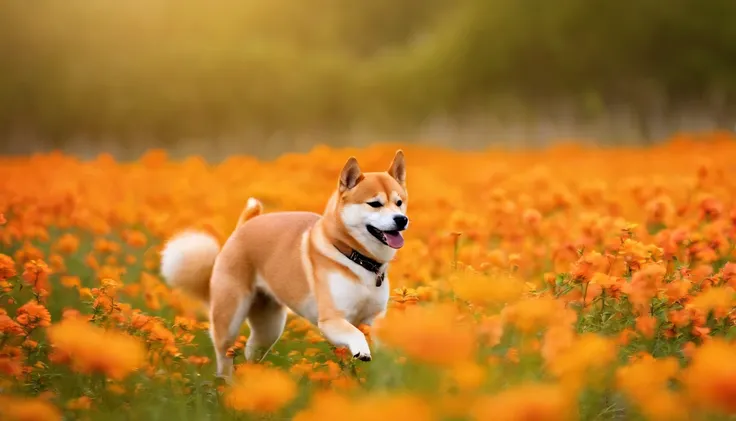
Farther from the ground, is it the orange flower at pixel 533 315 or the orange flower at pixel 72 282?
the orange flower at pixel 72 282

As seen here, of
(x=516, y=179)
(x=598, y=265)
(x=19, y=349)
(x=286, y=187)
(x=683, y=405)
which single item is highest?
(x=516, y=179)

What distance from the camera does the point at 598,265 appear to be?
13.3ft

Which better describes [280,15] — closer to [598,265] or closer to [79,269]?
[79,269]

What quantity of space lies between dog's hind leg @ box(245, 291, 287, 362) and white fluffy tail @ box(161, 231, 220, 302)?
401 millimetres

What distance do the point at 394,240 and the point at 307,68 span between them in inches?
772

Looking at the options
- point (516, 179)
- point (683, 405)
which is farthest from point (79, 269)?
point (683, 405)

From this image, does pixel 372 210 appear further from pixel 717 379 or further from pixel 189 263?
pixel 717 379

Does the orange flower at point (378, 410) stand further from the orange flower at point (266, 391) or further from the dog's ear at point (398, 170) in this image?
the dog's ear at point (398, 170)

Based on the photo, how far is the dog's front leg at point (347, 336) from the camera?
4.07 metres

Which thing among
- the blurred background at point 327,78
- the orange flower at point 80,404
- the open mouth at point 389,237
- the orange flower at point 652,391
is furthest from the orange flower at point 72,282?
the blurred background at point 327,78

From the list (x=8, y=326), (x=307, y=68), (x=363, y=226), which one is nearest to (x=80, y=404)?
(x=8, y=326)

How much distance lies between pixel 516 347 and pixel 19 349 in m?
2.29

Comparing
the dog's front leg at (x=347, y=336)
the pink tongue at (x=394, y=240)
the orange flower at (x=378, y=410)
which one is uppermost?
the pink tongue at (x=394, y=240)

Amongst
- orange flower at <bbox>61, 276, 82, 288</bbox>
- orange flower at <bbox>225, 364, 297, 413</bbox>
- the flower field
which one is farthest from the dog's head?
orange flower at <bbox>225, 364, 297, 413</bbox>
